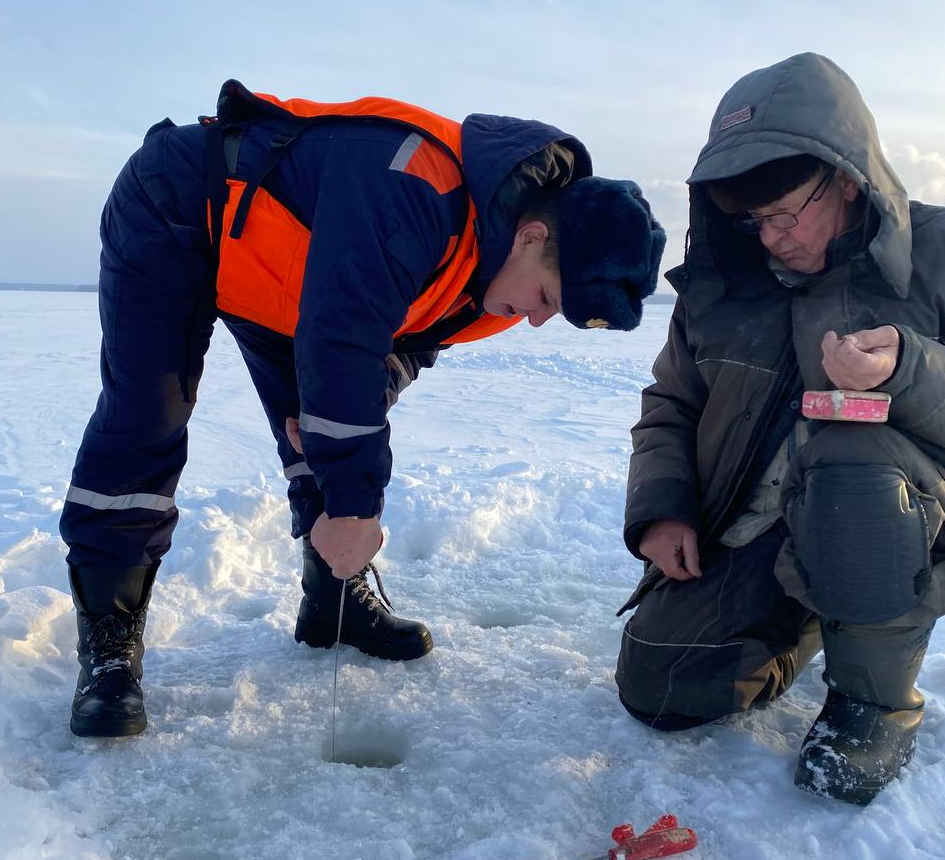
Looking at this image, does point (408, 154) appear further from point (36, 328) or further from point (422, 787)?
point (36, 328)

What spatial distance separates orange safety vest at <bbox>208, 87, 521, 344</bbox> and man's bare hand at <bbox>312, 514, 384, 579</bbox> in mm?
471

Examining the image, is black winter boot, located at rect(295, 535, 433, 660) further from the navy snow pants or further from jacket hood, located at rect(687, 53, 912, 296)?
jacket hood, located at rect(687, 53, 912, 296)

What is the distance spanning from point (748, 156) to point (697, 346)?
0.48 metres

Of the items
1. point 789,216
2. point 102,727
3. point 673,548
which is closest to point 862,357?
point 789,216

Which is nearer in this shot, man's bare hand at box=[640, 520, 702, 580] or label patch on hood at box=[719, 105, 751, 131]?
label patch on hood at box=[719, 105, 751, 131]

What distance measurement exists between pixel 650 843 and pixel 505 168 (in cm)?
134

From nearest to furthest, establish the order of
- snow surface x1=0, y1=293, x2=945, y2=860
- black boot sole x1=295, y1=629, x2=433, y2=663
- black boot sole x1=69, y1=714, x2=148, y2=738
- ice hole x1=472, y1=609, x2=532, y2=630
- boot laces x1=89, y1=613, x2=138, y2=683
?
1. snow surface x1=0, y1=293, x2=945, y2=860
2. black boot sole x1=69, y1=714, x2=148, y2=738
3. boot laces x1=89, y1=613, x2=138, y2=683
4. black boot sole x1=295, y1=629, x2=433, y2=663
5. ice hole x1=472, y1=609, x2=532, y2=630

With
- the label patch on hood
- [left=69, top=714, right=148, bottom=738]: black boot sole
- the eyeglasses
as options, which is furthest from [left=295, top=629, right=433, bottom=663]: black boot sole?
the label patch on hood

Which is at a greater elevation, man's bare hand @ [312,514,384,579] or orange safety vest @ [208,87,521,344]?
orange safety vest @ [208,87,521,344]

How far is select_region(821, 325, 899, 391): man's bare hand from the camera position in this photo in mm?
1596

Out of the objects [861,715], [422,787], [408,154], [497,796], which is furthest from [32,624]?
[861,715]

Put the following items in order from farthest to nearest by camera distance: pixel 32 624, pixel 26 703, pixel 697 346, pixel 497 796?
pixel 32 624, pixel 697 346, pixel 26 703, pixel 497 796

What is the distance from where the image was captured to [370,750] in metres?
1.93

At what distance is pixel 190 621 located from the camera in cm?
255
